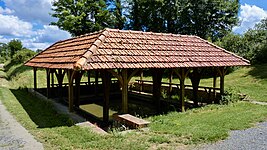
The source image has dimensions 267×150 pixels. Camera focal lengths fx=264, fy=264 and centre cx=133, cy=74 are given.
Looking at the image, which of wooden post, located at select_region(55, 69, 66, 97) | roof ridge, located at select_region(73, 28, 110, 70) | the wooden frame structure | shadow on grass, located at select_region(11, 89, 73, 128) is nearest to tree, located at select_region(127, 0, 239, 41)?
the wooden frame structure

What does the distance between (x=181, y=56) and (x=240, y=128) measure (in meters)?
4.80

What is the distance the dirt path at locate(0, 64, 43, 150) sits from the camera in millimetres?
6773

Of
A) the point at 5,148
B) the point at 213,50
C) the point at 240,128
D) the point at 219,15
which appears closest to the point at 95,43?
the point at 5,148

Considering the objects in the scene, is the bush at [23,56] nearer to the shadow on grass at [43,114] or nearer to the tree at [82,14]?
the tree at [82,14]

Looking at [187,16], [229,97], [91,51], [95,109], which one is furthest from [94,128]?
[187,16]

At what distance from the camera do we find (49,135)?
7621 millimetres

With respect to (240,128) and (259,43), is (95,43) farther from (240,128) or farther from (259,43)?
(259,43)

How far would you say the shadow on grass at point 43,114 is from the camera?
916 cm

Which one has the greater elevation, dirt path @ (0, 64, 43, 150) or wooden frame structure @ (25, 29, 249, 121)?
wooden frame structure @ (25, 29, 249, 121)

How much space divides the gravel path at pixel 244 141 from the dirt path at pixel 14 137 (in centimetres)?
434

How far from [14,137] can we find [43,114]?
121 inches

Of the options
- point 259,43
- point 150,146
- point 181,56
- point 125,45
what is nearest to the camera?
point 150,146

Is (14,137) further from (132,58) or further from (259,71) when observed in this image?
(259,71)

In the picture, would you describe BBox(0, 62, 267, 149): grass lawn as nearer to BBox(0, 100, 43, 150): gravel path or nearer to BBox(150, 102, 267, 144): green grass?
BBox(150, 102, 267, 144): green grass
